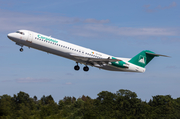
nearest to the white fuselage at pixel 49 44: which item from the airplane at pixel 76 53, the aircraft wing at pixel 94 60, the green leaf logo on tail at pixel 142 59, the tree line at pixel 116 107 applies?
the airplane at pixel 76 53

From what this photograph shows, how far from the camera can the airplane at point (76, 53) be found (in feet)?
147

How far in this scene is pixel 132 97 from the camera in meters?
116

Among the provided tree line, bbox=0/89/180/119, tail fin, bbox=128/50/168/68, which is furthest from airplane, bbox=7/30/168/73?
Result: tree line, bbox=0/89/180/119

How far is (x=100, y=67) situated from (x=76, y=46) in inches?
260

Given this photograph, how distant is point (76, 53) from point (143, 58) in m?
15.1

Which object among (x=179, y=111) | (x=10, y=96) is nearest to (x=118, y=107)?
(x=179, y=111)

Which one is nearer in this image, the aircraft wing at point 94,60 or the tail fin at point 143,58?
the aircraft wing at point 94,60

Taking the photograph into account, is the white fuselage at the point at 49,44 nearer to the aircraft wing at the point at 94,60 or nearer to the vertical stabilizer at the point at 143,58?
the aircraft wing at the point at 94,60

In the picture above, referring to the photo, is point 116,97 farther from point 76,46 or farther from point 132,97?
point 76,46

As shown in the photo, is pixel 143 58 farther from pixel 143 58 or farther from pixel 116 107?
pixel 116 107

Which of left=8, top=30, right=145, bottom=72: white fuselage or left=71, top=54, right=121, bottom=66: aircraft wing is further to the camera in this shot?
left=71, top=54, right=121, bottom=66: aircraft wing

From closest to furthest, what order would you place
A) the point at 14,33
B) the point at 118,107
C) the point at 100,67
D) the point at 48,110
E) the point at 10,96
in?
the point at 14,33 < the point at 100,67 < the point at 48,110 < the point at 118,107 < the point at 10,96

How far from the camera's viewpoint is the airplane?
44750 millimetres

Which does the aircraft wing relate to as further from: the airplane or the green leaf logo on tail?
the green leaf logo on tail
